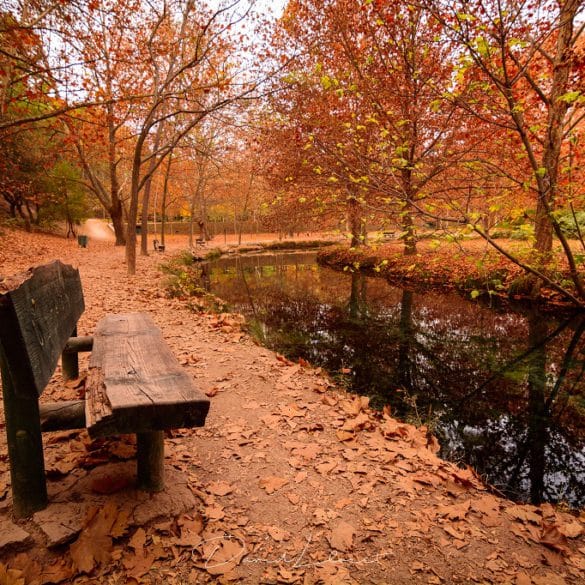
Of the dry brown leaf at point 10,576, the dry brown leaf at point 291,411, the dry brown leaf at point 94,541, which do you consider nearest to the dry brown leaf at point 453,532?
the dry brown leaf at point 291,411

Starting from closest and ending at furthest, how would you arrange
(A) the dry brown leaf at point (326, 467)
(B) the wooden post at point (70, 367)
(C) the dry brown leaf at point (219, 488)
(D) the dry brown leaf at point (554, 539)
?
(D) the dry brown leaf at point (554, 539)
(C) the dry brown leaf at point (219, 488)
(A) the dry brown leaf at point (326, 467)
(B) the wooden post at point (70, 367)

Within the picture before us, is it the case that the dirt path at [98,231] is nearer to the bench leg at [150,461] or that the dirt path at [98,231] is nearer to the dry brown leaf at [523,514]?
the bench leg at [150,461]

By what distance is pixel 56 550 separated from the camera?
188 centimetres

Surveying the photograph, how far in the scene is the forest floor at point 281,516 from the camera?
76.2 inches

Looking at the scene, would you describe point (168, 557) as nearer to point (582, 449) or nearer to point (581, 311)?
point (582, 449)

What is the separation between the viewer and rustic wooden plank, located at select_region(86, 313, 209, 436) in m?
1.70

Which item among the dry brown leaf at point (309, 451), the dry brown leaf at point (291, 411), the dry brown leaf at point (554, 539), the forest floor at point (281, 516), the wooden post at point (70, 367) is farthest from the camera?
the wooden post at point (70, 367)

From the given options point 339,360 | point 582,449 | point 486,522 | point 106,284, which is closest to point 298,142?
point 106,284

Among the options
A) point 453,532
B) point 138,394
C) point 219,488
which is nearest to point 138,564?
point 219,488

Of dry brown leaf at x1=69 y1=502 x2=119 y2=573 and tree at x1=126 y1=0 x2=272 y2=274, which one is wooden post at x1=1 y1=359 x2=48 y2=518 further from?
tree at x1=126 y1=0 x2=272 y2=274

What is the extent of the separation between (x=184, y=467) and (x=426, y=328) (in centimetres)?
695

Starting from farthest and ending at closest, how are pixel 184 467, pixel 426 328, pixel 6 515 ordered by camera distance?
pixel 426 328 → pixel 184 467 → pixel 6 515

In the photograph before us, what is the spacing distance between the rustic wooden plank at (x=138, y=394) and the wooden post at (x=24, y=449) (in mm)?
319

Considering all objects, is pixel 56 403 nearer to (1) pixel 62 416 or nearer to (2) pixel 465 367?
(1) pixel 62 416
